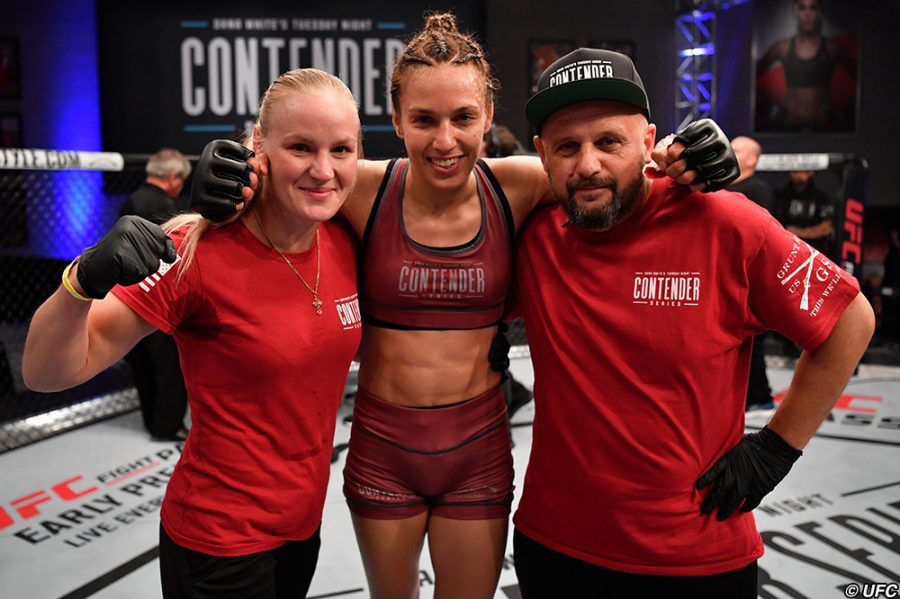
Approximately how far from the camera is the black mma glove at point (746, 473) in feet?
4.58

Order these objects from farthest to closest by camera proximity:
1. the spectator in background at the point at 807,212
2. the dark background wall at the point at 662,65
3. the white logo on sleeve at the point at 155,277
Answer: the dark background wall at the point at 662,65 < the spectator in background at the point at 807,212 < the white logo on sleeve at the point at 155,277

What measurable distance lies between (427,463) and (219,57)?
711cm

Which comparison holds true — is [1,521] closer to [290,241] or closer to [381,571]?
[381,571]

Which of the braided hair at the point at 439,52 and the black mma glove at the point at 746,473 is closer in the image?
the black mma glove at the point at 746,473

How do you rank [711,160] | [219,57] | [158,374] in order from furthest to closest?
[219,57] < [158,374] < [711,160]

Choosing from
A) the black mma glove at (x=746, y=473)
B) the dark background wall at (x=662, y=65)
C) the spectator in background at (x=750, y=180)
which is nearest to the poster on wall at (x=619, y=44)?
the dark background wall at (x=662, y=65)

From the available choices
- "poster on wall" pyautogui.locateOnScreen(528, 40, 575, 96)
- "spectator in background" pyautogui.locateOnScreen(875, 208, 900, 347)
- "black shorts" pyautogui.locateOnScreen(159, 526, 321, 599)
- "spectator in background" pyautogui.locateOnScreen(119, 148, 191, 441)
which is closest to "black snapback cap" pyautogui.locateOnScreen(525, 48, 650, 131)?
"black shorts" pyautogui.locateOnScreen(159, 526, 321, 599)

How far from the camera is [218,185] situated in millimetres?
1335

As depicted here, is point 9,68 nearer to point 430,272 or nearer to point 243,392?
point 430,272

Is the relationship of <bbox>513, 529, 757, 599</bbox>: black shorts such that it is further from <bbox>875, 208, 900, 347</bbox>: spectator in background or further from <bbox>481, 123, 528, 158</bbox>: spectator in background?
<bbox>875, 208, 900, 347</bbox>: spectator in background

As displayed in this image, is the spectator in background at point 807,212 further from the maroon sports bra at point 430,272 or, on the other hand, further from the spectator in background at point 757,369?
the maroon sports bra at point 430,272

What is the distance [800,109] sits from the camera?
8.35 meters

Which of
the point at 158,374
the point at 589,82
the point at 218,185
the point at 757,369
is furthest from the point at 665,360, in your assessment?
the point at 757,369

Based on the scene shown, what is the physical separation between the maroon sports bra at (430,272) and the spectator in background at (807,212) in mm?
4663
